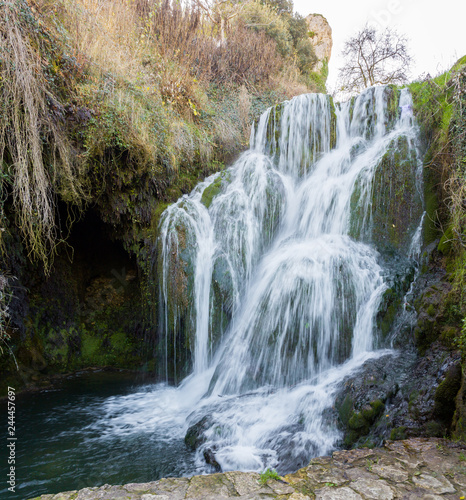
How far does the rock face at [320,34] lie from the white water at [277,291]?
13.2m

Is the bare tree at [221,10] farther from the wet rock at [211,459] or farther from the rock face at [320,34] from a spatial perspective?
the wet rock at [211,459]

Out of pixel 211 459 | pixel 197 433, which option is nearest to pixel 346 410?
pixel 211 459

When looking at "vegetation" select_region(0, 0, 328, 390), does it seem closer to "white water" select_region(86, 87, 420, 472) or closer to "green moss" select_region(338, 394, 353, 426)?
"white water" select_region(86, 87, 420, 472)

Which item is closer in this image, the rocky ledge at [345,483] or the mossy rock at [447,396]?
the rocky ledge at [345,483]

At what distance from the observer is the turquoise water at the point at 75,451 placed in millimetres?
3229

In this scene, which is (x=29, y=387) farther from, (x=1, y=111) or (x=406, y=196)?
(x=406, y=196)

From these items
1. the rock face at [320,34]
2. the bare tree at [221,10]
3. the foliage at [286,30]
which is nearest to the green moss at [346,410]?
the bare tree at [221,10]

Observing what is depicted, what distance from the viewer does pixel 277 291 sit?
4742 millimetres

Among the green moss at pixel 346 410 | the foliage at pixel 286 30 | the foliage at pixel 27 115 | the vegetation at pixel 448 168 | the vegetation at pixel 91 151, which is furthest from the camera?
the foliage at pixel 286 30

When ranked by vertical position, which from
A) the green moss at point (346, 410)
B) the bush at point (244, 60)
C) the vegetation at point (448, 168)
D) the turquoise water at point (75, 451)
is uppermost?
the bush at point (244, 60)

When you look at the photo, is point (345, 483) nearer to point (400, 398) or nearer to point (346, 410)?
point (346, 410)

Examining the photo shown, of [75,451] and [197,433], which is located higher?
[197,433]

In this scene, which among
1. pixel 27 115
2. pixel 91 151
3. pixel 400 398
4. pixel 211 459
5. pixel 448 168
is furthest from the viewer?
pixel 91 151

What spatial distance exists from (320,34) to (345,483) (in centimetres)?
2118
